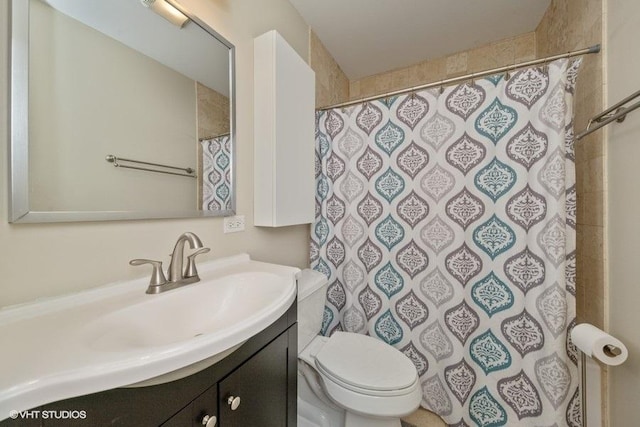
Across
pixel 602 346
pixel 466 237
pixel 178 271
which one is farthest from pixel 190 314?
pixel 602 346

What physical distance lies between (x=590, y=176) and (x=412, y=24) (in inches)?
52.8

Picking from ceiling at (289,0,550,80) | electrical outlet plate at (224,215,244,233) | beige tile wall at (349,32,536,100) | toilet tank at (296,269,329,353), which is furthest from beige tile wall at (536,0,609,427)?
electrical outlet plate at (224,215,244,233)

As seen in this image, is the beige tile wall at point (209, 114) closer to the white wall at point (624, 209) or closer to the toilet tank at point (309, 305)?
the toilet tank at point (309, 305)

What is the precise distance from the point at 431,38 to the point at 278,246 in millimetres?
1805

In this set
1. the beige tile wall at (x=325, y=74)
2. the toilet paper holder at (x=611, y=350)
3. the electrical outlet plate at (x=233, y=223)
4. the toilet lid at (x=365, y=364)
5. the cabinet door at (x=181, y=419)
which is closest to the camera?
the cabinet door at (x=181, y=419)

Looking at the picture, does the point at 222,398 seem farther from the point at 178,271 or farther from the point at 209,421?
the point at 178,271

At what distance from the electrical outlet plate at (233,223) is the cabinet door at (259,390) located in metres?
0.53

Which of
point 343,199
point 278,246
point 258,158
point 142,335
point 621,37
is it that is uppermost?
point 621,37

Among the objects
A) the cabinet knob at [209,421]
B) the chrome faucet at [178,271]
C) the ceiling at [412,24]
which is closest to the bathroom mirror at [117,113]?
the chrome faucet at [178,271]

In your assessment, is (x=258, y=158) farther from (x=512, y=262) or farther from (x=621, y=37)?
(x=621, y=37)

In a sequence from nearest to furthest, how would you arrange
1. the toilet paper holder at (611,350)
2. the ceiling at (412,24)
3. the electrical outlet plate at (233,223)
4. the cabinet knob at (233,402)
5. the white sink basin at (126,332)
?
the white sink basin at (126,332) → the cabinet knob at (233,402) → the toilet paper holder at (611,350) → the electrical outlet plate at (233,223) → the ceiling at (412,24)

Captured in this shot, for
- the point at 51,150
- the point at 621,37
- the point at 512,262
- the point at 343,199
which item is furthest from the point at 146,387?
the point at 621,37

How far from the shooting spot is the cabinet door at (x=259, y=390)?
0.57m

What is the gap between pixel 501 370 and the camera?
3.71ft
